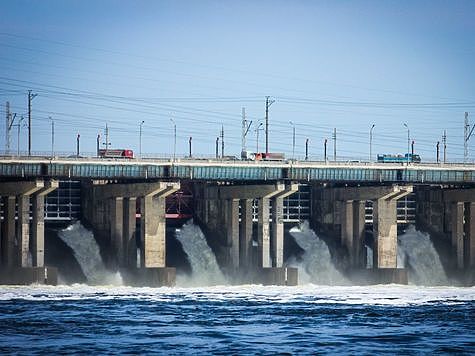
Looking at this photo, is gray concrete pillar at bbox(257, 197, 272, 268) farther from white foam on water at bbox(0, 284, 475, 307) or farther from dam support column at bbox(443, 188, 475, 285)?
dam support column at bbox(443, 188, 475, 285)

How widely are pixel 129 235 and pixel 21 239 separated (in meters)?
12.0

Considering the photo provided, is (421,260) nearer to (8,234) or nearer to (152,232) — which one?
(152,232)

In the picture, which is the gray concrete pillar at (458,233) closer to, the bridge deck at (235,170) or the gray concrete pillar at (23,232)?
the bridge deck at (235,170)

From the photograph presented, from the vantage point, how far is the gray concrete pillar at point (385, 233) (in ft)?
504

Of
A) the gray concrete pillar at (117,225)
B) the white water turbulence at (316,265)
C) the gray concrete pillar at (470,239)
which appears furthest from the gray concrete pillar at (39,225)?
the gray concrete pillar at (470,239)

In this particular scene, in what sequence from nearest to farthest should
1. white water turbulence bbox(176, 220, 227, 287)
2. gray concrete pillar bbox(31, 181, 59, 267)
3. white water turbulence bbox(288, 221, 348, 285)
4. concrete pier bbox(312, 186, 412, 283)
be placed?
1. gray concrete pillar bbox(31, 181, 59, 267)
2. white water turbulence bbox(176, 220, 227, 287)
3. white water turbulence bbox(288, 221, 348, 285)
4. concrete pier bbox(312, 186, 412, 283)

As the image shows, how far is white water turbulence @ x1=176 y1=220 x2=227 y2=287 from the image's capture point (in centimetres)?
14650

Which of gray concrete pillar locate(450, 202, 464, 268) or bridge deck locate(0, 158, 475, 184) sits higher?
bridge deck locate(0, 158, 475, 184)

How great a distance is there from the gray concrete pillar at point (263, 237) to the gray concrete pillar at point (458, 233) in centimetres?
2321

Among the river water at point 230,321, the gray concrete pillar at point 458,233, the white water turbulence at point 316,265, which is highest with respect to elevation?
the gray concrete pillar at point 458,233

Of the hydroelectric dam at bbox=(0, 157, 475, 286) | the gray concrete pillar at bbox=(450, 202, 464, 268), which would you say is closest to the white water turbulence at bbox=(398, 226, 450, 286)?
the hydroelectric dam at bbox=(0, 157, 475, 286)

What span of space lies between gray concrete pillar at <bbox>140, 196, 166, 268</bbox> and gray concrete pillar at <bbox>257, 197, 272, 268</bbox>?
36.1 feet

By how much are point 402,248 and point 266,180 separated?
20180 mm

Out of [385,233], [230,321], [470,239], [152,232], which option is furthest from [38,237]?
[470,239]
